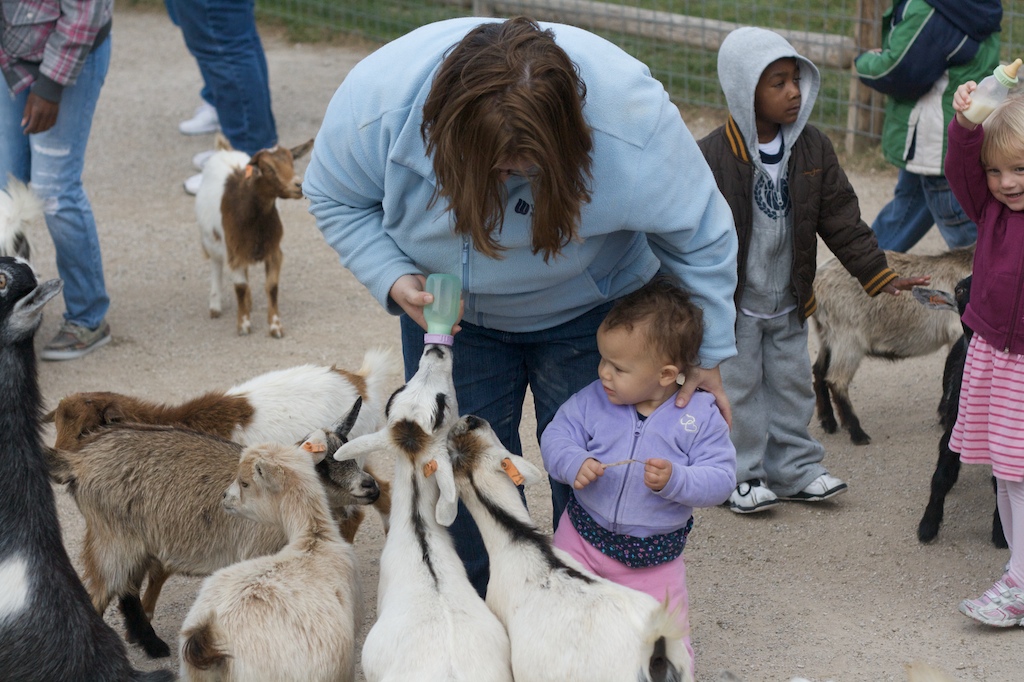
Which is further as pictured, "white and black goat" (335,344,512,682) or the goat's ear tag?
the goat's ear tag

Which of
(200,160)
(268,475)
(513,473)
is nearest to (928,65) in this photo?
(513,473)

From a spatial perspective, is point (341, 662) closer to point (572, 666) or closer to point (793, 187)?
point (572, 666)

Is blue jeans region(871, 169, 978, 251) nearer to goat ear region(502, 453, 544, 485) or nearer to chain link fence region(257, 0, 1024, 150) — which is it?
chain link fence region(257, 0, 1024, 150)

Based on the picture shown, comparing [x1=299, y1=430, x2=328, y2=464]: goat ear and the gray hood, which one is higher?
the gray hood

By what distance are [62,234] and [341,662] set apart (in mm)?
3551

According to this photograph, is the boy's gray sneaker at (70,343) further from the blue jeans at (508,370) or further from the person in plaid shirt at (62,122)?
the blue jeans at (508,370)

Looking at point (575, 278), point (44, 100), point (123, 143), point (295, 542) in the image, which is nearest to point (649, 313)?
point (575, 278)

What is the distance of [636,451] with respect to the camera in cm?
311

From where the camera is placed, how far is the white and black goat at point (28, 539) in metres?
2.75

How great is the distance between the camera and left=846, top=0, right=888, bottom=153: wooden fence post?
26.5 ft

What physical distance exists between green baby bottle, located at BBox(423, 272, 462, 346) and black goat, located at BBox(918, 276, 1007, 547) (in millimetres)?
2134

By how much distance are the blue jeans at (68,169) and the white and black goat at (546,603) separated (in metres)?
3.48

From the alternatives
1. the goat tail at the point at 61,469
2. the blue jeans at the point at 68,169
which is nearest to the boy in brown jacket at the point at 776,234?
the goat tail at the point at 61,469

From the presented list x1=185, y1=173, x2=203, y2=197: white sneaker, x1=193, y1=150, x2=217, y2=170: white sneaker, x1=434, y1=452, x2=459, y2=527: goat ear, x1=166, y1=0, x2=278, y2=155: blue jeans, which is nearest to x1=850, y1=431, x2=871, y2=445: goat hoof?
x1=434, y1=452, x2=459, y2=527: goat ear
